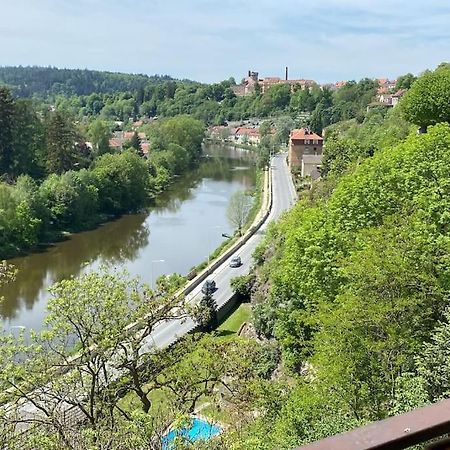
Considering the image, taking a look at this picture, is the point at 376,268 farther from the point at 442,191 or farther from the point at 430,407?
the point at 430,407

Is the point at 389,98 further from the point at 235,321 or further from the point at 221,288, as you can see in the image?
the point at 235,321

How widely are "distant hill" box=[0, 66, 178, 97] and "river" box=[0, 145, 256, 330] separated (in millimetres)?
130735

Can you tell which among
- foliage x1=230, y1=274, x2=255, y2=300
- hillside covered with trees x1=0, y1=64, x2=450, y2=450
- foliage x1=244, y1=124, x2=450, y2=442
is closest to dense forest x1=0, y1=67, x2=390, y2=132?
foliage x1=230, y1=274, x2=255, y2=300

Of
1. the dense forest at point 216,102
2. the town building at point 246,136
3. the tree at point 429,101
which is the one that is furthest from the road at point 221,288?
the town building at point 246,136

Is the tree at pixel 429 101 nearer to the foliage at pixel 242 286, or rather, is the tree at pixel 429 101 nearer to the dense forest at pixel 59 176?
the foliage at pixel 242 286

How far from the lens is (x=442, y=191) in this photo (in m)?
10.7

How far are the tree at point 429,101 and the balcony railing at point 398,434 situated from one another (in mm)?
20874

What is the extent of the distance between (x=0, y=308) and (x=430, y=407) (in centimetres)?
2159

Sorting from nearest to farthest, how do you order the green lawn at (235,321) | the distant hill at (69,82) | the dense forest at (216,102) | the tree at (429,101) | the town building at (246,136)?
the green lawn at (235,321), the tree at (429,101), the town building at (246,136), the dense forest at (216,102), the distant hill at (69,82)

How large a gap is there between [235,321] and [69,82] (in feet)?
565

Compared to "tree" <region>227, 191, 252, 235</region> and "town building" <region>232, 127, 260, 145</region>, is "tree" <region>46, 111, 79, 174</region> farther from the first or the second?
"town building" <region>232, 127, 260, 145</region>

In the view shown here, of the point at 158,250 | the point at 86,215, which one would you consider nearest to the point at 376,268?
the point at 158,250

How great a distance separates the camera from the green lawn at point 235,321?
18.4 m

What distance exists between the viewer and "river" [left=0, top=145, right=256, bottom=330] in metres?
22.7
